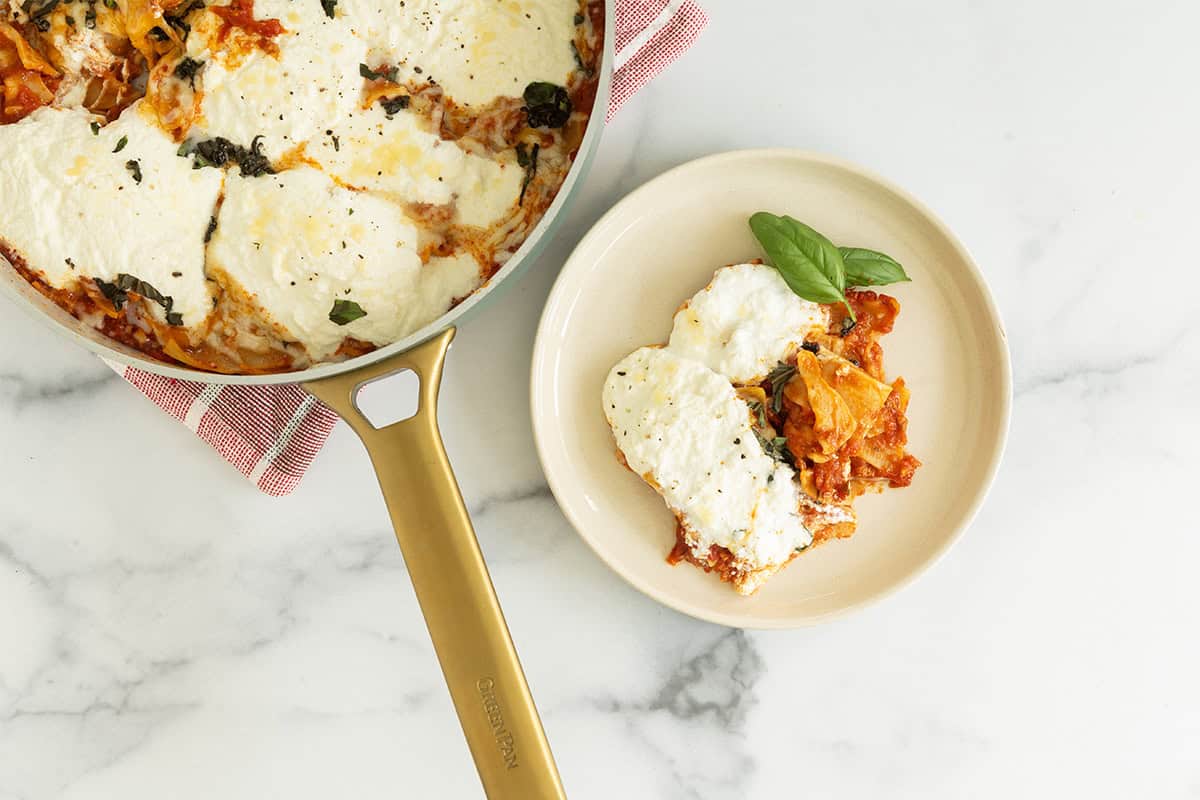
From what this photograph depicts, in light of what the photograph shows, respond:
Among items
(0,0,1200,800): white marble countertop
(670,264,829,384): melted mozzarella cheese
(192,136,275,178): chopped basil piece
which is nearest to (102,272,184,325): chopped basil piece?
(192,136,275,178): chopped basil piece

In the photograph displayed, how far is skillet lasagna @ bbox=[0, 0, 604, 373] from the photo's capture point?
1.40 m

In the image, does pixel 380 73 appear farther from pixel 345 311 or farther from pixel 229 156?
pixel 345 311

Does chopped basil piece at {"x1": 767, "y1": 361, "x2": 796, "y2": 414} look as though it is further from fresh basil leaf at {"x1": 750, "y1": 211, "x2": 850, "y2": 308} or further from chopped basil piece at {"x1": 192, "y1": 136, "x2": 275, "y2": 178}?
chopped basil piece at {"x1": 192, "y1": 136, "x2": 275, "y2": 178}

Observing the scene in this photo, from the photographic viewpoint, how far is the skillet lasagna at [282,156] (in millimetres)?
1398

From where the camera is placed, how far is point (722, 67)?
177 centimetres

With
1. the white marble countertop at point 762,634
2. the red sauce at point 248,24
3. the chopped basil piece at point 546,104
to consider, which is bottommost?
the white marble countertop at point 762,634

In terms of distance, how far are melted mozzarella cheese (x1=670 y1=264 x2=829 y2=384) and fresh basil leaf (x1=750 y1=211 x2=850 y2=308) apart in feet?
0.12

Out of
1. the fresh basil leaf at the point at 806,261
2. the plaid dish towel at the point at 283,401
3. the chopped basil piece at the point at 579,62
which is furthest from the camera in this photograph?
the plaid dish towel at the point at 283,401

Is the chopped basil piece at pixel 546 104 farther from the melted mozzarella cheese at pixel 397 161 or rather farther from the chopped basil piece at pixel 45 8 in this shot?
the chopped basil piece at pixel 45 8

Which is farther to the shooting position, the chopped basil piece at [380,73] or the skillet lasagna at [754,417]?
the skillet lasagna at [754,417]

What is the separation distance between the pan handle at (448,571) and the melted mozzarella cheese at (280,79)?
38cm

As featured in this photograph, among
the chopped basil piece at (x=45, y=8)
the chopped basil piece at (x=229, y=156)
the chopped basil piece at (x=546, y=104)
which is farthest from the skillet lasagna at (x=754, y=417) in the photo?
the chopped basil piece at (x=45, y=8)

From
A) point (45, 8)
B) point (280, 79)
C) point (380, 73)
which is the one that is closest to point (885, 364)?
point (380, 73)

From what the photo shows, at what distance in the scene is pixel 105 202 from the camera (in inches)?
54.6
